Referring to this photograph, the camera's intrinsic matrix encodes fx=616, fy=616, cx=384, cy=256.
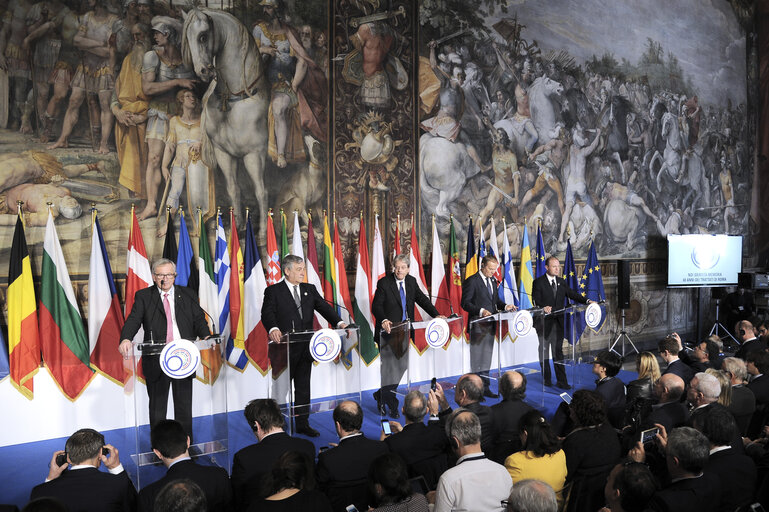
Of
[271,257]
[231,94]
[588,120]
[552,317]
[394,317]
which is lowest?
[552,317]

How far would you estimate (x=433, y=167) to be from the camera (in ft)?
30.2

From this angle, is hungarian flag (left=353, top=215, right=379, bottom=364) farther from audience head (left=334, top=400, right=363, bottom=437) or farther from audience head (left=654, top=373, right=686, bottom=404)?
audience head (left=334, top=400, right=363, bottom=437)

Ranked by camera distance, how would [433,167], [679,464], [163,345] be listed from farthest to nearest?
[433,167] < [163,345] < [679,464]

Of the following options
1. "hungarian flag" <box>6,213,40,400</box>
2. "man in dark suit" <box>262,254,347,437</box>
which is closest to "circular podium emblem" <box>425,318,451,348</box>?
"man in dark suit" <box>262,254,347,437</box>

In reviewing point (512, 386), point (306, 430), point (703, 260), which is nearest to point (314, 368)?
point (306, 430)

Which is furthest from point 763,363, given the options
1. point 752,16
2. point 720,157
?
point 752,16

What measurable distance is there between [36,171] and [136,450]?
3.31m

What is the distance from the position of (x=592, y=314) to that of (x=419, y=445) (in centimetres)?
424

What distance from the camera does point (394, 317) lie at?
22.7 ft

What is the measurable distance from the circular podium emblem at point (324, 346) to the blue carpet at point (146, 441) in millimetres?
836

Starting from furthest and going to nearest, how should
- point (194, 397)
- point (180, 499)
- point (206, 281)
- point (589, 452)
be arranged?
1. point (206, 281)
2. point (194, 397)
3. point (589, 452)
4. point (180, 499)

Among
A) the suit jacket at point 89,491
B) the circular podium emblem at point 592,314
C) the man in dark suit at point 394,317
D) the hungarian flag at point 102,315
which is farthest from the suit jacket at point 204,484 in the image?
the circular podium emblem at point 592,314

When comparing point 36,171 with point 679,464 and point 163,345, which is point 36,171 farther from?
point 679,464

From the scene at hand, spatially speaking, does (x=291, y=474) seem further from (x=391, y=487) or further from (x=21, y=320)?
(x=21, y=320)
